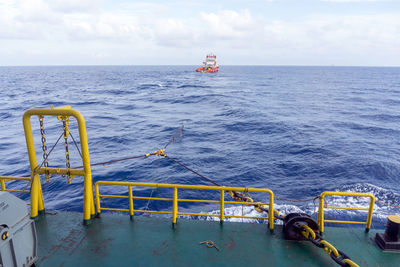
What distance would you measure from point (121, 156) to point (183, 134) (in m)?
9.38

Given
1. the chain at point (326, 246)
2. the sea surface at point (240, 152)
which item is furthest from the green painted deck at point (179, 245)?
the sea surface at point (240, 152)

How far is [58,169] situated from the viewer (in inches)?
266

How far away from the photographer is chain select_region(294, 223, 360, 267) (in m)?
5.46

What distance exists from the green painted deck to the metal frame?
1.26 ft

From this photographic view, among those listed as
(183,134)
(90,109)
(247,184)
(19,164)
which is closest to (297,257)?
(247,184)

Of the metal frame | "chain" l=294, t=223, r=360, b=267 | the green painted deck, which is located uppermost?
the metal frame

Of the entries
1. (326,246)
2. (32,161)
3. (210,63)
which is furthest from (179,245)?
(210,63)

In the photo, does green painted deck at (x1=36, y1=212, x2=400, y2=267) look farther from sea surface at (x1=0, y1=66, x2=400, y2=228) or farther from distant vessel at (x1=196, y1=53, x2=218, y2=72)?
distant vessel at (x1=196, y1=53, x2=218, y2=72)

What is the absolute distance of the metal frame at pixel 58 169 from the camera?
6.38 m

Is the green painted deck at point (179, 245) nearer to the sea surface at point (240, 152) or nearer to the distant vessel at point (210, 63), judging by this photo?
the sea surface at point (240, 152)

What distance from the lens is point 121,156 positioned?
22.8 m

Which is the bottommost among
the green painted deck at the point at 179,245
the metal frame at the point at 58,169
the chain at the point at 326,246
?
the green painted deck at the point at 179,245

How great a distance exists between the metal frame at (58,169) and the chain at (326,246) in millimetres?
5511

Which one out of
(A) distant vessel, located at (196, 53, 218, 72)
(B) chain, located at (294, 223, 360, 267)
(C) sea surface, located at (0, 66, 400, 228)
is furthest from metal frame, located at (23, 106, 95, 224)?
(A) distant vessel, located at (196, 53, 218, 72)
